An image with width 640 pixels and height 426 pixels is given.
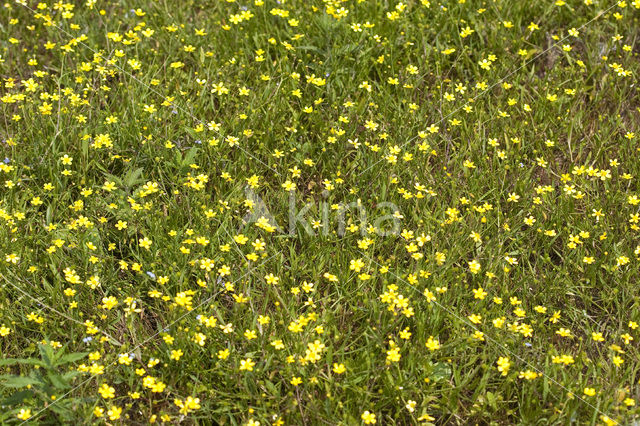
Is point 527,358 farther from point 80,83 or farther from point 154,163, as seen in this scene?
point 80,83

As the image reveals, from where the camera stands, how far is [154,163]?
4387 mm

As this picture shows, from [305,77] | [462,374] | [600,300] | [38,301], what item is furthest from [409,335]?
[305,77]

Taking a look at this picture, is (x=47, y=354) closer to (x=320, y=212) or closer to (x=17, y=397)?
(x=17, y=397)

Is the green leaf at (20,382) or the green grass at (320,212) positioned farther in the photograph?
the green grass at (320,212)

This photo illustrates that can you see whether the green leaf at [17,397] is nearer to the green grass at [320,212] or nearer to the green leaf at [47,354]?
the green grass at [320,212]

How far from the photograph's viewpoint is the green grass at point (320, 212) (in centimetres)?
340

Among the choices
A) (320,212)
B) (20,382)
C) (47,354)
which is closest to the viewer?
(20,382)

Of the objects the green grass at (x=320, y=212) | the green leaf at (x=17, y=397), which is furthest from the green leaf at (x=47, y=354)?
the green leaf at (x=17, y=397)

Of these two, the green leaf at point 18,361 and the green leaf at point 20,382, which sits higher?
the green leaf at point 18,361

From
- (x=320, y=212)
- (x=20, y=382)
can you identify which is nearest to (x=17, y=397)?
(x=20, y=382)

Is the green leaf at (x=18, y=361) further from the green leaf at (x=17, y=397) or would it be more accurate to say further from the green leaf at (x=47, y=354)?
the green leaf at (x=17, y=397)

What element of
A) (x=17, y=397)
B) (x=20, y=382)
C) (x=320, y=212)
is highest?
(x=320, y=212)

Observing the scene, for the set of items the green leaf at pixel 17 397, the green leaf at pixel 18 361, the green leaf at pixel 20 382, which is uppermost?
the green leaf at pixel 18 361

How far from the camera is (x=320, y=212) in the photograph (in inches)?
164
